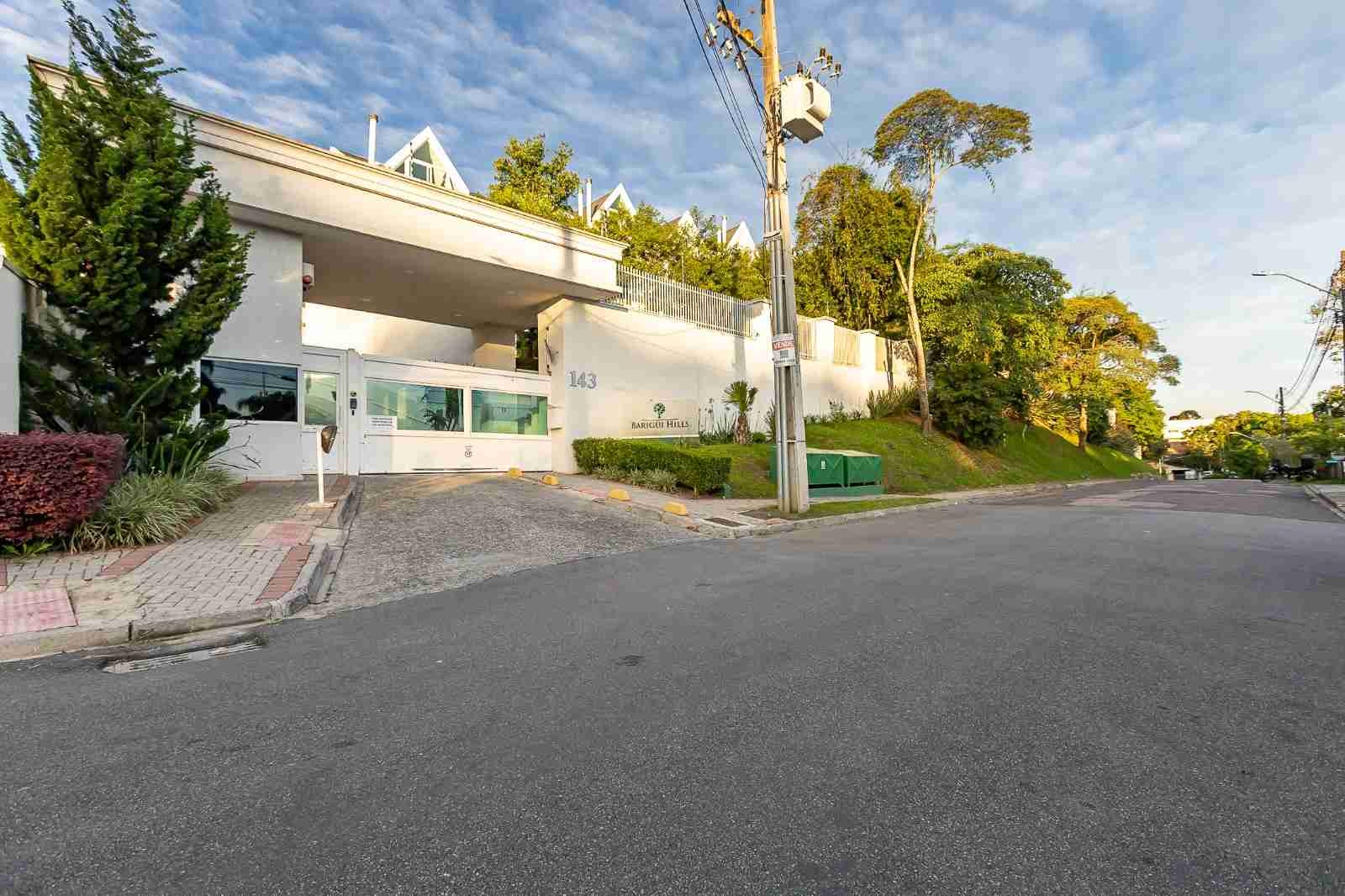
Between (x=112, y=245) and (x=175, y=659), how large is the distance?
21.9 feet

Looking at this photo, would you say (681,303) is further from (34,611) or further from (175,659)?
(175,659)

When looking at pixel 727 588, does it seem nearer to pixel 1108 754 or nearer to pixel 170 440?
pixel 1108 754

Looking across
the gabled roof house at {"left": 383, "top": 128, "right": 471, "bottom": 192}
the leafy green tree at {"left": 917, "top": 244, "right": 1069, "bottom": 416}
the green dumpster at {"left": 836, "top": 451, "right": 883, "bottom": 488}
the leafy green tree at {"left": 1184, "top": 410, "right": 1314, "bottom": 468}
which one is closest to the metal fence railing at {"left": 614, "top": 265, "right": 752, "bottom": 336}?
the green dumpster at {"left": 836, "top": 451, "right": 883, "bottom": 488}

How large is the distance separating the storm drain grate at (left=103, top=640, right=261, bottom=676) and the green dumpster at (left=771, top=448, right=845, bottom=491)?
502 inches

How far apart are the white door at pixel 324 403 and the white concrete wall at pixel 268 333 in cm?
63

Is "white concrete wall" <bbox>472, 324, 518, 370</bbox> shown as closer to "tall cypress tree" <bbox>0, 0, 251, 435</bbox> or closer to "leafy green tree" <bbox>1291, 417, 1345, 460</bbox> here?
"tall cypress tree" <bbox>0, 0, 251, 435</bbox>

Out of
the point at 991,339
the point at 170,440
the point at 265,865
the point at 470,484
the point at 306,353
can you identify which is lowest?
the point at 265,865

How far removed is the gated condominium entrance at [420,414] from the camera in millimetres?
14156

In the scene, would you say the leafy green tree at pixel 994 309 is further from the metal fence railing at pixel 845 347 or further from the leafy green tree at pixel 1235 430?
the leafy green tree at pixel 1235 430

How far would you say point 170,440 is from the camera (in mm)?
8961

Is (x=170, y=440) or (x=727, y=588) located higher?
(x=170, y=440)

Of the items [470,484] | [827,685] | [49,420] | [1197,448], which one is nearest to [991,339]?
[470,484]

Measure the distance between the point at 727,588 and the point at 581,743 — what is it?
3.30 m

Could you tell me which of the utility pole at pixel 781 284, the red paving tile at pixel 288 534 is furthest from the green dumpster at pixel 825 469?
the red paving tile at pixel 288 534
